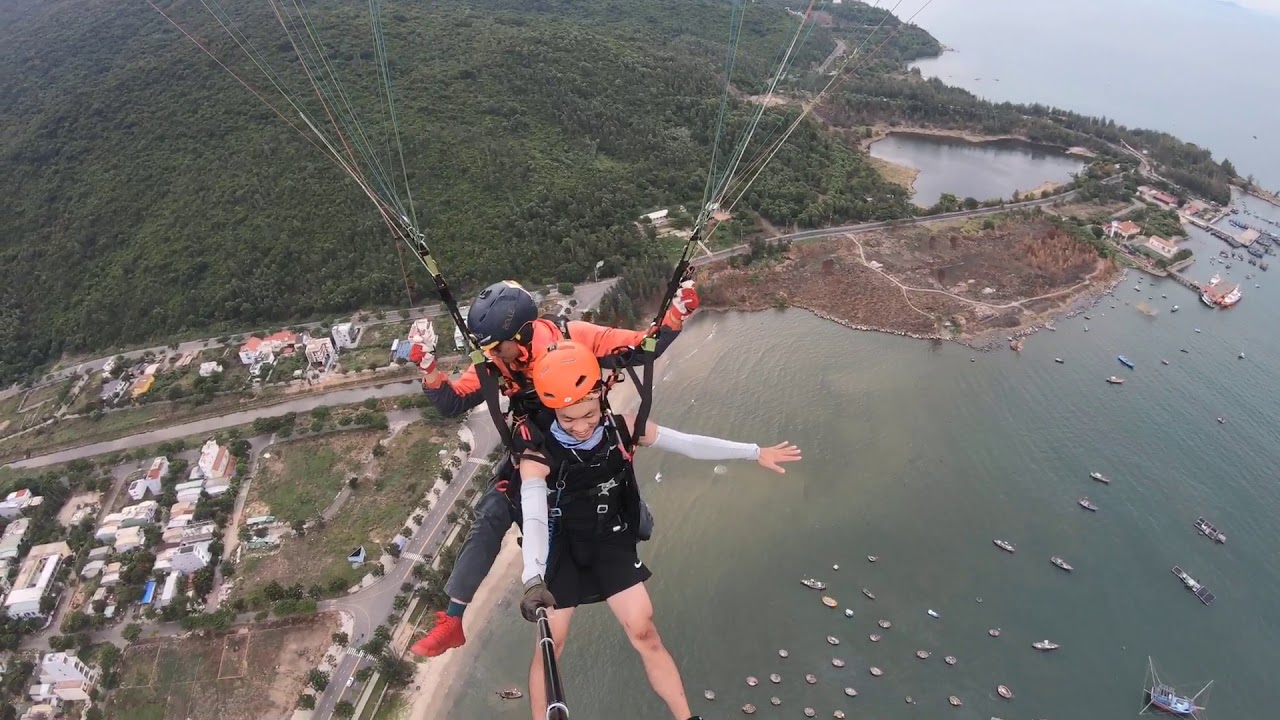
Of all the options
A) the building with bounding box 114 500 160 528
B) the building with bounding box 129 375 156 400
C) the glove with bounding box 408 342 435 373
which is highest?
the glove with bounding box 408 342 435 373

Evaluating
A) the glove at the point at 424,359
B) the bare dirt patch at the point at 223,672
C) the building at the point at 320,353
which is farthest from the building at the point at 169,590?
the glove at the point at 424,359

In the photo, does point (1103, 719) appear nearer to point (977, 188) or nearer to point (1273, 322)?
point (1273, 322)

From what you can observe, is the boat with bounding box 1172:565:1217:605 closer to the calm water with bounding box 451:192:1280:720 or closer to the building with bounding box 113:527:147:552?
the calm water with bounding box 451:192:1280:720

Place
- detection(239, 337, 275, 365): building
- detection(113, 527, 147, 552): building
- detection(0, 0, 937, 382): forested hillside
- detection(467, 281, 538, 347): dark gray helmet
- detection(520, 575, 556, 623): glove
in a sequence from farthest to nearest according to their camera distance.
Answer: detection(0, 0, 937, 382): forested hillside
detection(239, 337, 275, 365): building
detection(113, 527, 147, 552): building
detection(467, 281, 538, 347): dark gray helmet
detection(520, 575, 556, 623): glove

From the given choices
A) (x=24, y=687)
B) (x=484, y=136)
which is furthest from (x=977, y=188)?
(x=24, y=687)

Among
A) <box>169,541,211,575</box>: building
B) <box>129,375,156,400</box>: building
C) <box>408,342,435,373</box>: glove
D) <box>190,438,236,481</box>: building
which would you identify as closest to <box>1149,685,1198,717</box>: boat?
<box>408,342,435,373</box>: glove

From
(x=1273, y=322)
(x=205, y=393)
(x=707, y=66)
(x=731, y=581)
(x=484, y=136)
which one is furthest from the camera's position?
(x=707, y=66)

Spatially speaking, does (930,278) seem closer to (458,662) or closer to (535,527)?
(458,662)
